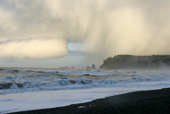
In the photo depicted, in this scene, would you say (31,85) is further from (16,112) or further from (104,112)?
(104,112)

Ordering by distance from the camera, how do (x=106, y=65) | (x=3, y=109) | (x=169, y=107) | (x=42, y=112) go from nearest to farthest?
(x=169, y=107) < (x=42, y=112) < (x=3, y=109) < (x=106, y=65)

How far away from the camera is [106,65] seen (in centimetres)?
10175

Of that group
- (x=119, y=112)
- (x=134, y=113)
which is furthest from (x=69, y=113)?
(x=134, y=113)

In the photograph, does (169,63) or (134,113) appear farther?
(169,63)

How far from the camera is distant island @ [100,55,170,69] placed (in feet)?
307

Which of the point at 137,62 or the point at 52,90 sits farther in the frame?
the point at 137,62

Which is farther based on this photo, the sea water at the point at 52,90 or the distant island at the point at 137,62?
the distant island at the point at 137,62

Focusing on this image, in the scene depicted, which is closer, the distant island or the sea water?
the sea water

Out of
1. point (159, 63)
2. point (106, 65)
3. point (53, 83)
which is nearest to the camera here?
point (53, 83)

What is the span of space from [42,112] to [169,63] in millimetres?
99957

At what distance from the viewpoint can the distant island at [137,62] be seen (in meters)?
93.5

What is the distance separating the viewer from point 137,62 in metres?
98.1

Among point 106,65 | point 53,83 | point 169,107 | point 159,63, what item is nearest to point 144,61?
point 159,63

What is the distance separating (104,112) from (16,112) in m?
3.79
